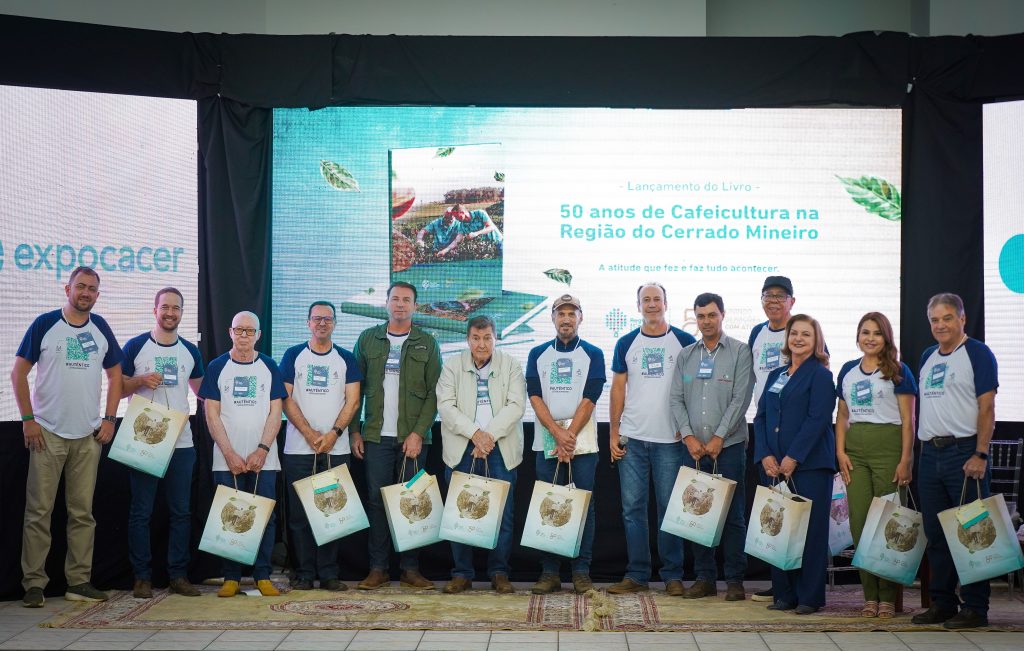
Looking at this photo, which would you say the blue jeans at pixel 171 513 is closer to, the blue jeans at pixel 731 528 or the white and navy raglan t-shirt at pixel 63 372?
the white and navy raglan t-shirt at pixel 63 372

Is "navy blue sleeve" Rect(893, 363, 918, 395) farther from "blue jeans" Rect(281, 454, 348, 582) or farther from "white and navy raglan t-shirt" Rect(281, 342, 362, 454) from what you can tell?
"blue jeans" Rect(281, 454, 348, 582)

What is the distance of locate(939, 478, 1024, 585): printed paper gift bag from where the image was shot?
454 cm

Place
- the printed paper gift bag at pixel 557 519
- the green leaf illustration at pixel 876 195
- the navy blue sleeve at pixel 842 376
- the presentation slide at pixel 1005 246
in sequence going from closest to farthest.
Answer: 1. the navy blue sleeve at pixel 842 376
2. the printed paper gift bag at pixel 557 519
3. the presentation slide at pixel 1005 246
4. the green leaf illustration at pixel 876 195

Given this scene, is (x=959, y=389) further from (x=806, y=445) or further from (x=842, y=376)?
Answer: (x=806, y=445)

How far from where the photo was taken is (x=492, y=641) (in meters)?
4.48

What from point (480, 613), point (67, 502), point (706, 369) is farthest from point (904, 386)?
point (67, 502)

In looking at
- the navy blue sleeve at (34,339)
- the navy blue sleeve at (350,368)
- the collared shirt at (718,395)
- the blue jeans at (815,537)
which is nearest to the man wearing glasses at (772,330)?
the collared shirt at (718,395)

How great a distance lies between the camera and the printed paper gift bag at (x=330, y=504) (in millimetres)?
5371

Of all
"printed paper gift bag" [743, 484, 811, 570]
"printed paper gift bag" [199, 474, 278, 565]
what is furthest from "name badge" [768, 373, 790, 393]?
"printed paper gift bag" [199, 474, 278, 565]

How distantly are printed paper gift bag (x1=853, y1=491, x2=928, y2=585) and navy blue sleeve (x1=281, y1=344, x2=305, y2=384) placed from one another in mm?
3036

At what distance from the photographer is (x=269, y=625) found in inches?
188

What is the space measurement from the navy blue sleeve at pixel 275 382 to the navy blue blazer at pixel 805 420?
8.20 feet

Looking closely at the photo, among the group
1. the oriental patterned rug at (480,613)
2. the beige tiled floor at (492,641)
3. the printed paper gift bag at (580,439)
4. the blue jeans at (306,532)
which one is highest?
the printed paper gift bag at (580,439)

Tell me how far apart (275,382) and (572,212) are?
1.96 metres
